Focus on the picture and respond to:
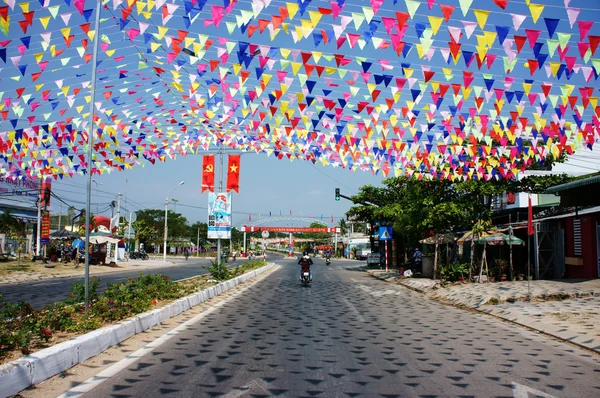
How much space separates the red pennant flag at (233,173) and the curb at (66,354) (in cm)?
1140

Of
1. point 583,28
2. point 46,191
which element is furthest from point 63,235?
point 583,28

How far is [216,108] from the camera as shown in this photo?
13031 millimetres

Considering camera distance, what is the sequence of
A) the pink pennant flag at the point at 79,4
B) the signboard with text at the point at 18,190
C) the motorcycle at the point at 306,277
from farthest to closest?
the signboard with text at the point at 18,190, the motorcycle at the point at 306,277, the pink pennant flag at the point at 79,4

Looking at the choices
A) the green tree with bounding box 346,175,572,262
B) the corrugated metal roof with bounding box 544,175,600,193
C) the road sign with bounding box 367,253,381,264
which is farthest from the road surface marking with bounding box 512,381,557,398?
the road sign with bounding box 367,253,381,264

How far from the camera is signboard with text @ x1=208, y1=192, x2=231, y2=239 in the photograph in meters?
22.4

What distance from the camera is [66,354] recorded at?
6.37m

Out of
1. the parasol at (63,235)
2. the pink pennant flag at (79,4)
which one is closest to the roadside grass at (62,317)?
the pink pennant flag at (79,4)

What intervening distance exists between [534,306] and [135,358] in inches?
459

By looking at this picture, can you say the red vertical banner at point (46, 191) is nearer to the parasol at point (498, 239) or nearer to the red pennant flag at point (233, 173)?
the red pennant flag at point (233, 173)

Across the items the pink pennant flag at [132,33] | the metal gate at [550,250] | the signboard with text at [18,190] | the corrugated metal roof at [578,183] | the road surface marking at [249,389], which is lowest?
the road surface marking at [249,389]

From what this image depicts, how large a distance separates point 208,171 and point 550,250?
15.6 metres

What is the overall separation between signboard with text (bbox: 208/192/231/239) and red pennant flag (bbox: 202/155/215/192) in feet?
3.63

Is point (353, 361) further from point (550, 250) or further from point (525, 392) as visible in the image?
point (550, 250)

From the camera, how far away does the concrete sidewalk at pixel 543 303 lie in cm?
1062
